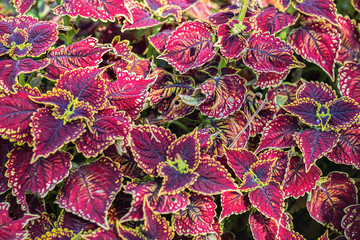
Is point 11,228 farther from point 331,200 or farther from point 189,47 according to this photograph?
point 331,200

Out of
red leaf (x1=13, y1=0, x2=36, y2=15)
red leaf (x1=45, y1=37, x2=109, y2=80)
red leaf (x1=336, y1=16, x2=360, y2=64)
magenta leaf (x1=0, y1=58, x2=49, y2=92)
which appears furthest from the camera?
red leaf (x1=336, y1=16, x2=360, y2=64)

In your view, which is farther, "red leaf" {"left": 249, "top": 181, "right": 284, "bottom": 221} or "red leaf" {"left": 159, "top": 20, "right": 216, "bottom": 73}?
"red leaf" {"left": 159, "top": 20, "right": 216, "bottom": 73}

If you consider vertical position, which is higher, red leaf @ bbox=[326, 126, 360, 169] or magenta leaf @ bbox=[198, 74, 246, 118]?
magenta leaf @ bbox=[198, 74, 246, 118]

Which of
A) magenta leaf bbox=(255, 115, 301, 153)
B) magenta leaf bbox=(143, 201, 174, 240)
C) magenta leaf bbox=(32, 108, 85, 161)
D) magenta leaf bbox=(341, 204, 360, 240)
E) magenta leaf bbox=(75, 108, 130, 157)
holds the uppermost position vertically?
magenta leaf bbox=(32, 108, 85, 161)

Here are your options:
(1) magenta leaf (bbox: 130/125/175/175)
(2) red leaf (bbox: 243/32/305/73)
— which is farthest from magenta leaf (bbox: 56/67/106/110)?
(2) red leaf (bbox: 243/32/305/73)

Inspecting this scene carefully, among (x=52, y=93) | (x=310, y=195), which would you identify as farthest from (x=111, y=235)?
(x=310, y=195)

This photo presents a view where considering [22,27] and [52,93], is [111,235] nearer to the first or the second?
[52,93]

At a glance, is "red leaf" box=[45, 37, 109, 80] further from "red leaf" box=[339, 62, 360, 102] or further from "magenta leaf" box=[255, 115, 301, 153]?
"red leaf" box=[339, 62, 360, 102]
